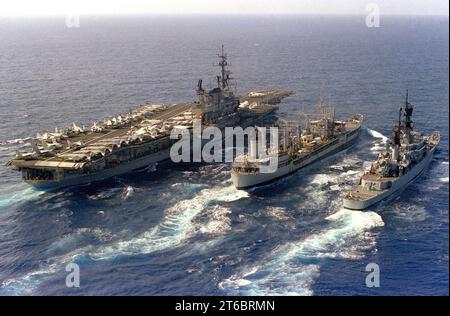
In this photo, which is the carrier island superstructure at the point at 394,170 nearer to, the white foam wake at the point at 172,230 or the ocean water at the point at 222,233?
the ocean water at the point at 222,233

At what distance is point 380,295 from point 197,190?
121ft

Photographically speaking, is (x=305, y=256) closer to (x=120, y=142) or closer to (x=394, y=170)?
(x=394, y=170)

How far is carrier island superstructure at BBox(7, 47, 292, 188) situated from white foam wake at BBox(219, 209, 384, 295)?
3819 cm

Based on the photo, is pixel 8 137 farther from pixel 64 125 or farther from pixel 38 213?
pixel 38 213

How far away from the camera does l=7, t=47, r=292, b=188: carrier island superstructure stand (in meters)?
83.0

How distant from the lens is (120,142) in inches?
3595

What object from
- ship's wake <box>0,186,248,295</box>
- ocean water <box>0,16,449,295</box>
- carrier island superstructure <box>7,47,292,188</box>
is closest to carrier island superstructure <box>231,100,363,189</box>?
ocean water <box>0,16,449,295</box>

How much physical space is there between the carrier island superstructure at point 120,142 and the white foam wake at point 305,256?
3819 centimetres

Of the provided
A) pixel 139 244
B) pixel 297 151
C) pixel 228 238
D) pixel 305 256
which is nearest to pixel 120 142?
pixel 139 244

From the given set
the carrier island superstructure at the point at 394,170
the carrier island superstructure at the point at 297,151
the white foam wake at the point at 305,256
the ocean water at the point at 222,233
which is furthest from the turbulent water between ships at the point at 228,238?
the carrier island superstructure at the point at 394,170

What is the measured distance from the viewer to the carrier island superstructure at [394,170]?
7357 cm

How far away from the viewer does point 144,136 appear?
95.9 m

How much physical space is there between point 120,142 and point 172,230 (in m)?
29.4
